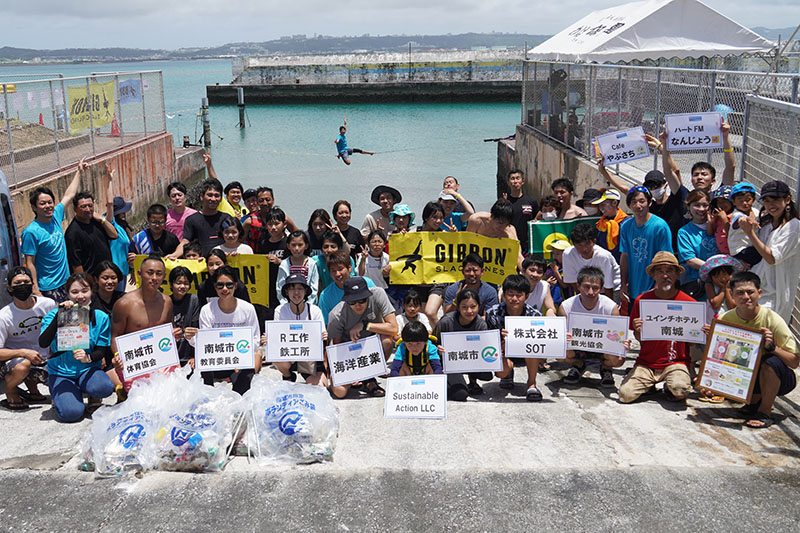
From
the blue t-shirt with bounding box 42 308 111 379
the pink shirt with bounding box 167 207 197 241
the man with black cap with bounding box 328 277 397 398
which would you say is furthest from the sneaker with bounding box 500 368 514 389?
the pink shirt with bounding box 167 207 197 241

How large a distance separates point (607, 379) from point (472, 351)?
4.65 ft

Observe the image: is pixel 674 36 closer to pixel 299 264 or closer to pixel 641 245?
pixel 641 245

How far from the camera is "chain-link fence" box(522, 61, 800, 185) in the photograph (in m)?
10.0

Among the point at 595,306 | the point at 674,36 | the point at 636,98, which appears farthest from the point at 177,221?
the point at 674,36

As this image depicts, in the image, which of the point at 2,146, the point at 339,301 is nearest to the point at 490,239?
the point at 339,301

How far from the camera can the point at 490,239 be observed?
343 inches

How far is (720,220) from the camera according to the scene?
735 cm

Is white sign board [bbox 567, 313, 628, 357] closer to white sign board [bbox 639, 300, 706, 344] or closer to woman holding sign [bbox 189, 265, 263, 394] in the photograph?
white sign board [bbox 639, 300, 706, 344]

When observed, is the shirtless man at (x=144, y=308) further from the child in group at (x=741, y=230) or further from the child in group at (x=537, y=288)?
the child in group at (x=741, y=230)

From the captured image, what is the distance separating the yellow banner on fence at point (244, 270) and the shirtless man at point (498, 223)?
8.76 feet

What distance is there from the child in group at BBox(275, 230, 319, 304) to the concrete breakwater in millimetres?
60377

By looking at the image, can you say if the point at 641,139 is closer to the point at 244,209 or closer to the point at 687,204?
the point at 687,204

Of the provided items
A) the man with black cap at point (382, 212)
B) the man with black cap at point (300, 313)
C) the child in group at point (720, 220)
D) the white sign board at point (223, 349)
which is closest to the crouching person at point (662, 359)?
the child in group at point (720, 220)

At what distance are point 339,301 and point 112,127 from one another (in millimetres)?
13528
